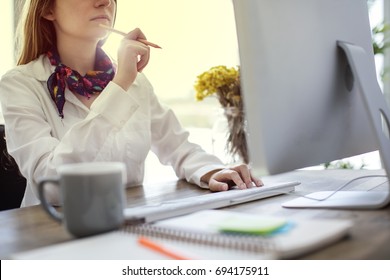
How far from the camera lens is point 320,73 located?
29.2 inches

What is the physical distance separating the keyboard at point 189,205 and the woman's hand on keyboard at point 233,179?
0.09 metres

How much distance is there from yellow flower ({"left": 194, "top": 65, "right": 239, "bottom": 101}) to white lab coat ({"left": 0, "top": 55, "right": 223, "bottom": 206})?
22cm

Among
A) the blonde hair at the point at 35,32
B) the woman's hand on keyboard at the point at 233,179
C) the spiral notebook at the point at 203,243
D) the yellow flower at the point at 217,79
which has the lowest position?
the woman's hand on keyboard at the point at 233,179

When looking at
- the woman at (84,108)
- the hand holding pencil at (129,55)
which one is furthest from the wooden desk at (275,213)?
the hand holding pencil at (129,55)

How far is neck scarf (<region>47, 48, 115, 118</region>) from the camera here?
1328 millimetres

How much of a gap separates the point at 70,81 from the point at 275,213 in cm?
89

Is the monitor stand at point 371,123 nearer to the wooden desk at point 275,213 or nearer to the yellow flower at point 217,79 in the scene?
the wooden desk at point 275,213

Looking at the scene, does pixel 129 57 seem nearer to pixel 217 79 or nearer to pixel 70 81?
pixel 70 81

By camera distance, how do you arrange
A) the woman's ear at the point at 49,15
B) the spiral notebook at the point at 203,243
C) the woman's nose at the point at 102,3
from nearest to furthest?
the spiral notebook at the point at 203,243
the woman's nose at the point at 102,3
the woman's ear at the point at 49,15

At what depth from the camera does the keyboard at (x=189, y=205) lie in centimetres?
63

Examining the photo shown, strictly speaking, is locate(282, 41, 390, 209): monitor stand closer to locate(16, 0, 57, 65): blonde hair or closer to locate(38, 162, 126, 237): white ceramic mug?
locate(38, 162, 126, 237): white ceramic mug

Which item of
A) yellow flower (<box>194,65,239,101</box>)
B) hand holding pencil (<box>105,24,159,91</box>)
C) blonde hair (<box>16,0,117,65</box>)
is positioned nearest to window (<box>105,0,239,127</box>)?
yellow flower (<box>194,65,239,101</box>)

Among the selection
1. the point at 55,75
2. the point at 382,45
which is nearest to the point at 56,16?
the point at 55,75
